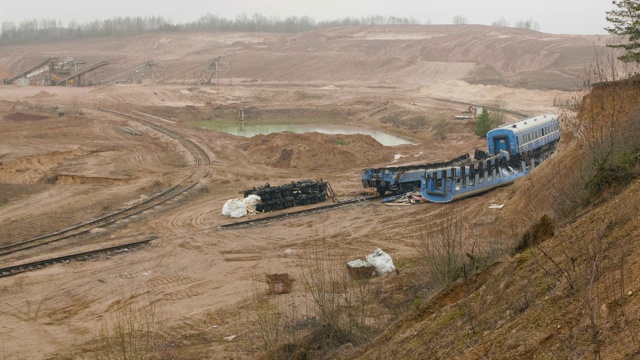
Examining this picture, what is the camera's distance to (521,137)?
32.0 metres

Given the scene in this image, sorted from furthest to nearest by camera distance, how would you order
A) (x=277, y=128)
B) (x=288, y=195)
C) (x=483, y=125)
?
(x=277, y=128)
(x=483, y=125)
(x=288, y=195)

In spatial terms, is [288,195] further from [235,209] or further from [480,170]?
[480,170]

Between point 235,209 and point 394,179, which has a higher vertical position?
point 394,179

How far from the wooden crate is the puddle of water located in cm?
4325

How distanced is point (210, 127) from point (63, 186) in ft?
108

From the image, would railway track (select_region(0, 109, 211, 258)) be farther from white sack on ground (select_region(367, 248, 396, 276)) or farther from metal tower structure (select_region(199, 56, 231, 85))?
metal tower structure (select_region(199, 56, 231, 85))

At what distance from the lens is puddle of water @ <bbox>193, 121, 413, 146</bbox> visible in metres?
64.3

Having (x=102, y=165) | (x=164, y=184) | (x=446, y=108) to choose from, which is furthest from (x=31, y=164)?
(x=446, y=108)

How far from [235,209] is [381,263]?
1033 cm

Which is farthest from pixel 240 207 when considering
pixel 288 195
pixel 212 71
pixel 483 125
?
pixel 212 71

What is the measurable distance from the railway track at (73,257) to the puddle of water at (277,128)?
3890 cm

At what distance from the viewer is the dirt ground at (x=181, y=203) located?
18141 millimetres

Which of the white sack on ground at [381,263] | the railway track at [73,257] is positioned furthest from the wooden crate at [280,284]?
the railway track at [73,257]

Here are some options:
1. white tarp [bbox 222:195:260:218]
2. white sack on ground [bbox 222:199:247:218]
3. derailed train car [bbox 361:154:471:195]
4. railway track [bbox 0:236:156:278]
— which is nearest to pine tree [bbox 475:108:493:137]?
derailed train car [bbox 361:154:471:195]
